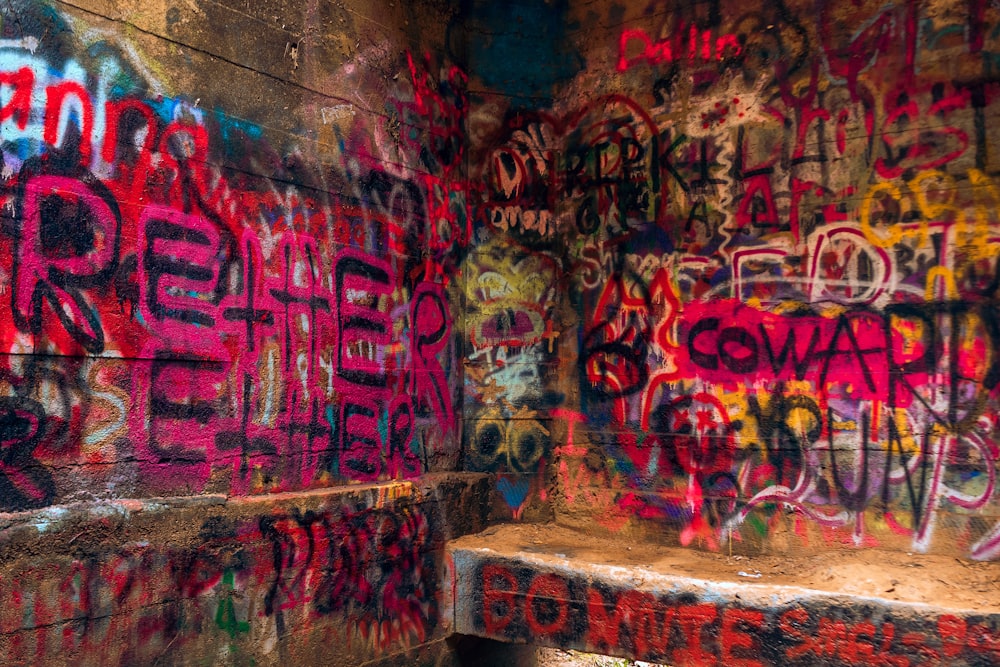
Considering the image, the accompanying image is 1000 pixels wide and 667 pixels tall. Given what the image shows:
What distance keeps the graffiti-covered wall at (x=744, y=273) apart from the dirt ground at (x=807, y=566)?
5.9 inches

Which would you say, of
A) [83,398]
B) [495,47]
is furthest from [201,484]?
[495,47]

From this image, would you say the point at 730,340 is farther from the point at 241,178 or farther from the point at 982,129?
the point at 241,178

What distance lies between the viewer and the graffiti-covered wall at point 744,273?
186 inches

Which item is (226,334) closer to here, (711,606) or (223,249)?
(223,249)

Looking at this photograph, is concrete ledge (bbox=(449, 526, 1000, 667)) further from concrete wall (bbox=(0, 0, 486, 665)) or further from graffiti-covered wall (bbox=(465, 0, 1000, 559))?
concrete wall (bbox=(0, 0, 486, 665))

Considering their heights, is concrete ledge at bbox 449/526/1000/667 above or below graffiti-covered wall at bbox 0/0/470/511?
below

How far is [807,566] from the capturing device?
16.0ft

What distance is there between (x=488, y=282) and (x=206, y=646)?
3.37 meters

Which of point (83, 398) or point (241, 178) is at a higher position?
point (241, 178)

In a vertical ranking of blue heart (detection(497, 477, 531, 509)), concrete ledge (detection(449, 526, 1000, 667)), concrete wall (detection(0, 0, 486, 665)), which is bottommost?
concrete ledge (detection(449, 526, 1000, 667))

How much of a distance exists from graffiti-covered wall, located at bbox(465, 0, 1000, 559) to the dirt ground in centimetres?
Result: 15

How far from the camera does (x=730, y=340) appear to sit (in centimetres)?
546

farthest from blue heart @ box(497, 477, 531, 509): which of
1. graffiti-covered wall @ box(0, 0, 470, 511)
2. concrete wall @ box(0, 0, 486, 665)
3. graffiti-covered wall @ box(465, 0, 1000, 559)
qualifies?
graffiti-covered wall @ box(0, 0, 470, 511)

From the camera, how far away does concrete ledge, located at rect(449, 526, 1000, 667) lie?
409 cm
